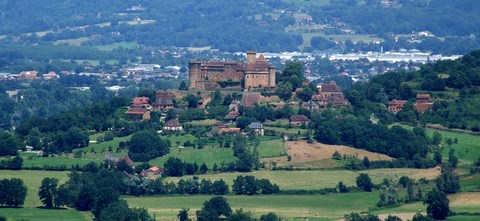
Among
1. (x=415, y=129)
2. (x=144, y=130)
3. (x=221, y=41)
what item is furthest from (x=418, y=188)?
(x=221, y=41)

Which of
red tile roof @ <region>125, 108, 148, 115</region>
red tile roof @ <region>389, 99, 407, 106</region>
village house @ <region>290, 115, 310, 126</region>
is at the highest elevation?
red tile roof @ <region>389, 99, 407, 106</region>

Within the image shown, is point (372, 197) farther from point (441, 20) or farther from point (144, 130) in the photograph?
point (441, 20)

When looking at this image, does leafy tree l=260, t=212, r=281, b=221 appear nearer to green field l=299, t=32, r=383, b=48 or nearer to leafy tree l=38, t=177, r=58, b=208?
leafy tree l=38, t=177, r=58, b=208

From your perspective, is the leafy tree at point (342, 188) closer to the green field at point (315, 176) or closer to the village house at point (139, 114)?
the green field at point (315, 176)

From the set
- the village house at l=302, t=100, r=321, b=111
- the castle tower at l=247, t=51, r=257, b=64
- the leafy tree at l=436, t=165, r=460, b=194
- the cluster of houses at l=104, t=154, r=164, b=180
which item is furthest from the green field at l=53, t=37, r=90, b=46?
the leafy tree at l=436, t=165, r=460, b=194

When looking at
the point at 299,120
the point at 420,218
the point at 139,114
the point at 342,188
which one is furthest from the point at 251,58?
the point at 420,218
